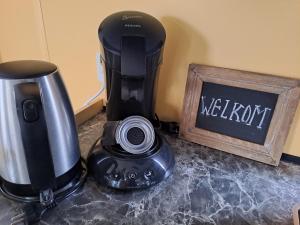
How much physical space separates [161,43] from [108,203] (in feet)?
1.34

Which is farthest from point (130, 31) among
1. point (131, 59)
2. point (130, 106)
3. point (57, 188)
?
point (57, 188)

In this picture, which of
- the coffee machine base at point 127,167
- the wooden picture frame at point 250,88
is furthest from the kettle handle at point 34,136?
the wooden picture frame at point 250,88

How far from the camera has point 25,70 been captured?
505 mm

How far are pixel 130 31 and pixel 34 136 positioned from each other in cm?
31

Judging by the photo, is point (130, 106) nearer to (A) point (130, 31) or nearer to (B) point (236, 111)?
(A) point (130, 31)

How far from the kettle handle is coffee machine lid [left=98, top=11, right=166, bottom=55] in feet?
0.67

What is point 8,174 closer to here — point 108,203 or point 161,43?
point 108,203

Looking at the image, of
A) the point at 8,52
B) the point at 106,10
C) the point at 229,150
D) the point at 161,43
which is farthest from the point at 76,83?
the point at 229,150

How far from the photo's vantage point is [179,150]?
0.79m

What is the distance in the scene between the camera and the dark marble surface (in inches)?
21.7

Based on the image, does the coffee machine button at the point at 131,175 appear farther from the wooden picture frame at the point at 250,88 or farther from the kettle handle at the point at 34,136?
the wooden picture frame at the point at 250,88

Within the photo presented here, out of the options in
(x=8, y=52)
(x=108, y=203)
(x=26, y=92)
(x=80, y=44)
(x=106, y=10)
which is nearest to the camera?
(x=26, y=92)

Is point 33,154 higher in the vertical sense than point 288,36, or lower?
lower

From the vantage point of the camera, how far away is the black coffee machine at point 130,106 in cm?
59
